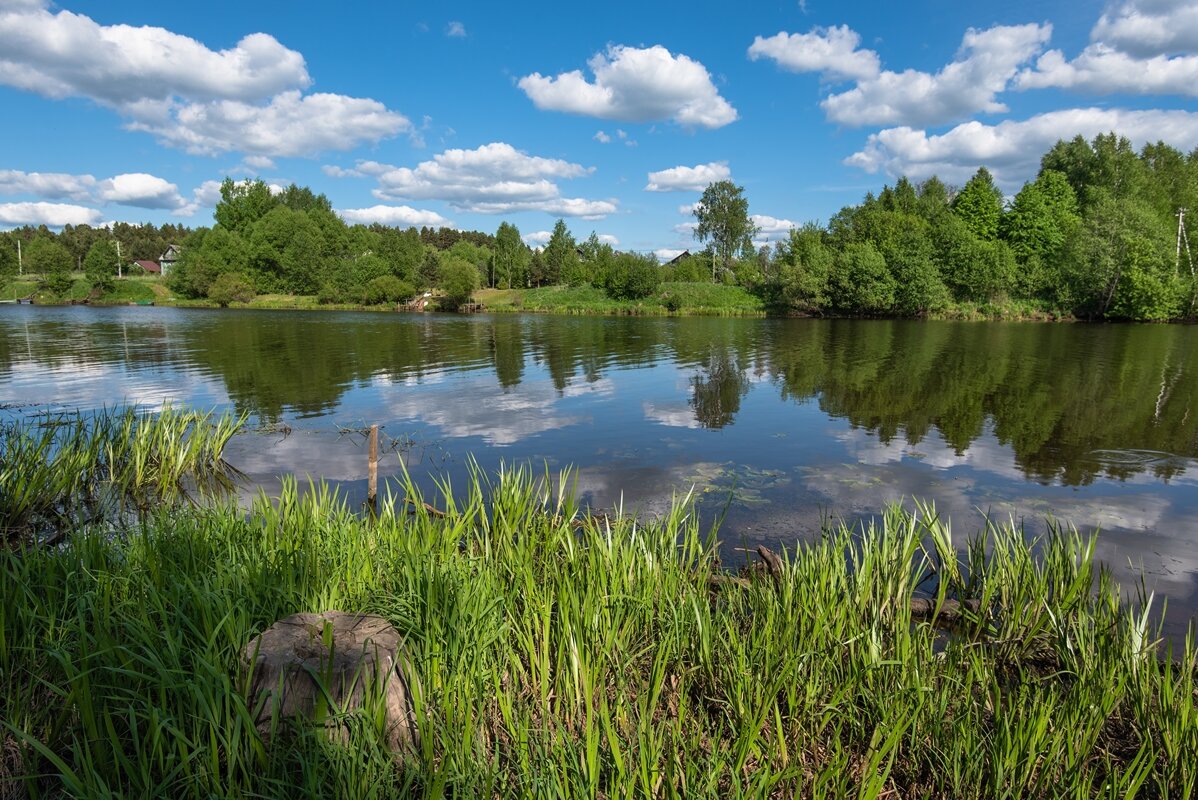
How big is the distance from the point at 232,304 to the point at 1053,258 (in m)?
104

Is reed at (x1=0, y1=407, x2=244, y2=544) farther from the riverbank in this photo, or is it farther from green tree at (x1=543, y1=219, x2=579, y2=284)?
green tree at (x1=543, y1=219, x2=579, y2=284)

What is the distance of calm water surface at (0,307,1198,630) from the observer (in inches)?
441

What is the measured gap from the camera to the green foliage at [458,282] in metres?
87.8

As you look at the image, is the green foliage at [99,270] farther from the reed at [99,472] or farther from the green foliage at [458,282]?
the reed at [99,472]

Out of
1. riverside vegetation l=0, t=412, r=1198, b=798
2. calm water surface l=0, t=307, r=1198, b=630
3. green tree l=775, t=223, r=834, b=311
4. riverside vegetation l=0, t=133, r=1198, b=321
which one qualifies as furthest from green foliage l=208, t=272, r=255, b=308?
riverside vegetation l=0, t=412, r=1198, b=798

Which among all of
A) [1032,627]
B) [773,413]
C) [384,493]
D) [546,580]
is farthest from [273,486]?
[773,413]

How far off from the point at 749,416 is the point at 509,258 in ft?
312

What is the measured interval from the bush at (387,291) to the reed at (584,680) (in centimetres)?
9277

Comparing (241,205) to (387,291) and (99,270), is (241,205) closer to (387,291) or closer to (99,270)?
(99,270)

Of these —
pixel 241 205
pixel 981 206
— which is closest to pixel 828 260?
pixel 981 206

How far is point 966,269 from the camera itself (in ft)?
232

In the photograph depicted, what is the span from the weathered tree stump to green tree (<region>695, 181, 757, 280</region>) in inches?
4233

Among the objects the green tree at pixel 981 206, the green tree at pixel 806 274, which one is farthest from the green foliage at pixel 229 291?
the green tree at pixel 981 206

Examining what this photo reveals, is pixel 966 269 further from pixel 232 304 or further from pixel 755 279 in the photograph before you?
pixel 232 304
